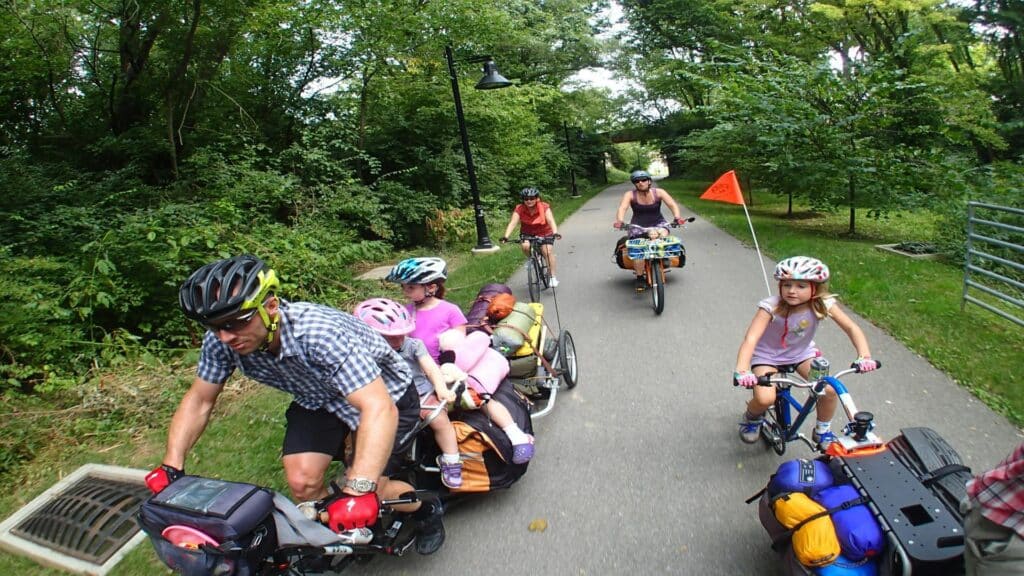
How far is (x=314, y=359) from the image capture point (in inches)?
96.4

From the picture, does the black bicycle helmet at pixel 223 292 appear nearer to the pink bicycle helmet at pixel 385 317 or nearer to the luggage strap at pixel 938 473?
the pink bicycle helmet at pixel 385 317

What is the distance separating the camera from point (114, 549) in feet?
10.9

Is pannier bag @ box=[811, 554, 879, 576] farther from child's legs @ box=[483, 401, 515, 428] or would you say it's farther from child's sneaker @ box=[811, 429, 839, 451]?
child's legs @ box=[483, 401, 515, 428]

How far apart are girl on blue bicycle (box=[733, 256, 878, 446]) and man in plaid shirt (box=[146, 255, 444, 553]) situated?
209 centimetres

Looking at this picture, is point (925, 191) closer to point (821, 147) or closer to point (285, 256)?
point (821, 147)

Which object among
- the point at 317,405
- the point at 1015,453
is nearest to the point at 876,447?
the point at 1015,453

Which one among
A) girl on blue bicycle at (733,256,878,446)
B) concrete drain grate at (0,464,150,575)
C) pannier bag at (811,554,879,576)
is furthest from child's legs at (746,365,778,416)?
concrete drain grate at (0,464,150,575)

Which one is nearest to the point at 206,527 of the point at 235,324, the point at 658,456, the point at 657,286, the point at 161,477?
the point at 161,477

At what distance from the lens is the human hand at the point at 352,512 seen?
2.18 m

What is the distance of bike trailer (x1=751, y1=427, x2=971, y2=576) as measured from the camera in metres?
2.01

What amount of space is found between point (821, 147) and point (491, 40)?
774 centimetres

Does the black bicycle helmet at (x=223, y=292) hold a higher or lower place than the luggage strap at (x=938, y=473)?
higher

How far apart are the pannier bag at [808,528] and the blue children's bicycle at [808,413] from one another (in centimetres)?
40

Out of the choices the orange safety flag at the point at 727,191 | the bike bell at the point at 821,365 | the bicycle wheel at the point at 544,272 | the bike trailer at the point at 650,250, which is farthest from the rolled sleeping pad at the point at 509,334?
the bicycle wheel at the point at 544,272
